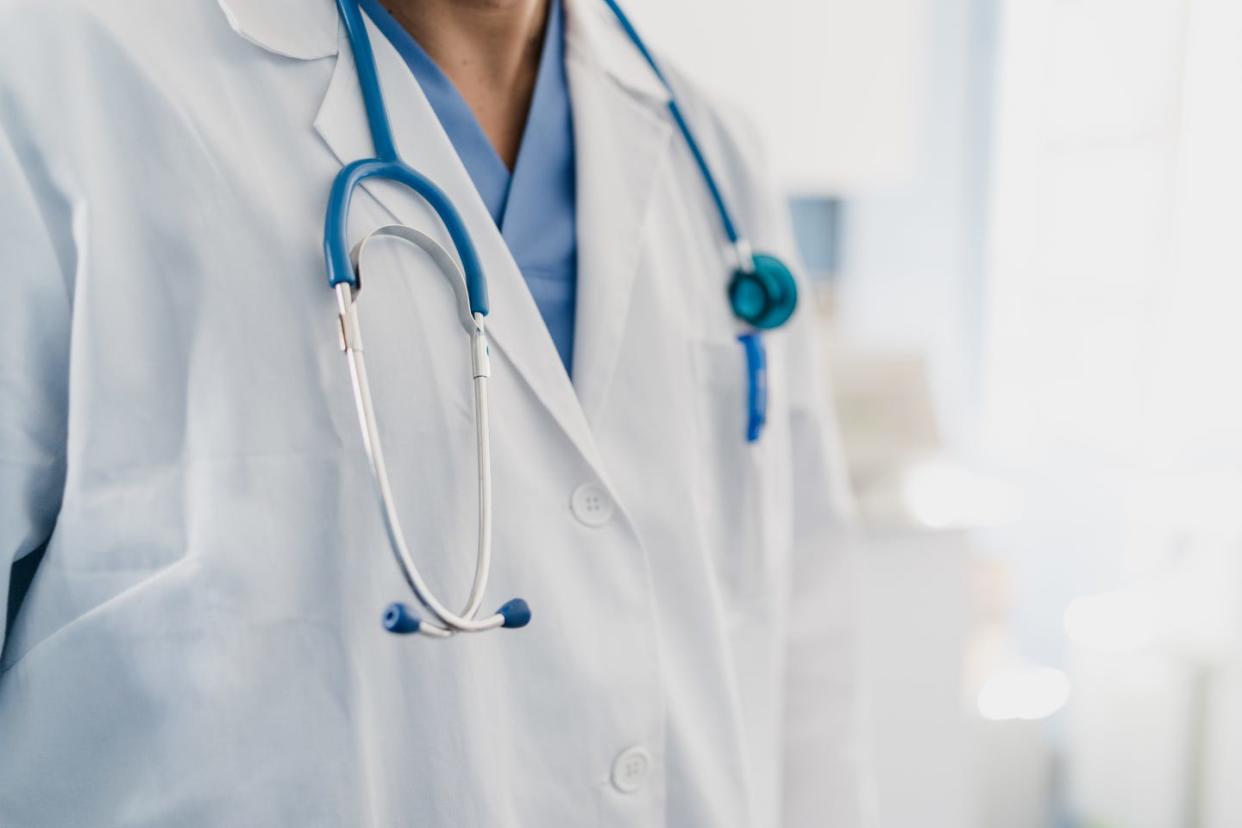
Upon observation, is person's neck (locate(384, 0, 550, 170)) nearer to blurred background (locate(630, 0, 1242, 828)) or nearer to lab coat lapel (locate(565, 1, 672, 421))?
lab coat lapel (locate(565, 1, 672, 421))

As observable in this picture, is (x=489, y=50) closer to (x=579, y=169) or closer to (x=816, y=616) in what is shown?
(x=579, y=169)

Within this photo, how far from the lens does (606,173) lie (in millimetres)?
673

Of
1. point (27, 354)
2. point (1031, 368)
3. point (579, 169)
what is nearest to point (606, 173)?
point (579, 169)

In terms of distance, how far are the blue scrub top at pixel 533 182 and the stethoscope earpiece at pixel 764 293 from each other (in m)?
0.14

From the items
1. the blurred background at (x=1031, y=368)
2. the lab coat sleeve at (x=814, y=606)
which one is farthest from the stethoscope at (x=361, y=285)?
the blurred background at (x=1031, y=368)

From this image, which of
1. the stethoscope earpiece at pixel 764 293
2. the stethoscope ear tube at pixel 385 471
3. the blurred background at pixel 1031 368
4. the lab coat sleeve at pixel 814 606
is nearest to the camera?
the stethoscope ear tube at pixel 385 471

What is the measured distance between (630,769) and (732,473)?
23cm

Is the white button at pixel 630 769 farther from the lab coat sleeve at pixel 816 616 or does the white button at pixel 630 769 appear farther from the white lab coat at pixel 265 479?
the lab coat sleeve at pixel 816 616

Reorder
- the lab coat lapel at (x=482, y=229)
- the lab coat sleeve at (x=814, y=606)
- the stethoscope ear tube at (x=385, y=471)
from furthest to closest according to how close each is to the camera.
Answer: the lab coat sleeve at (x=814, y=606)
the lab coat lapel at (x=482, y=229)
the stethoscope ear tube at (x=385, y=471)

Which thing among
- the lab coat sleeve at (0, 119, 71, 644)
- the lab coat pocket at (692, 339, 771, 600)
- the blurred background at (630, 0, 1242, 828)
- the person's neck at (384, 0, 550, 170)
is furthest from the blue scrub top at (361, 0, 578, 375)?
the blurred background at (630, 0, 1242, 828)

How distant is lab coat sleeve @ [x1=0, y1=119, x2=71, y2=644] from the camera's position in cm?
46

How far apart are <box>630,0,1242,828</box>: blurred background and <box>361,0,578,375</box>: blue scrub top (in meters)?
0.71

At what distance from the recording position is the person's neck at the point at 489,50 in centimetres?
62

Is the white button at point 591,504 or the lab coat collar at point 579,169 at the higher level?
the lab coat collar at point 579,169
